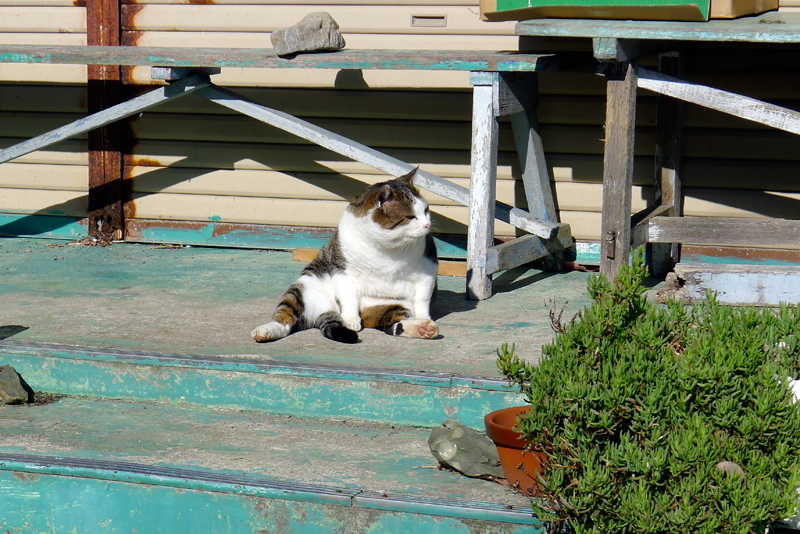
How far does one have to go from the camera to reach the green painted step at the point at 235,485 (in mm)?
2629

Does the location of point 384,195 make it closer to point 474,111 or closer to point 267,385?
point 474,111

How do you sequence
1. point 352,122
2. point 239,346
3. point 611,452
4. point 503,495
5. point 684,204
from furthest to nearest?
point 352,122, point 684,204, point 239,346, point 503,495, point 611,452

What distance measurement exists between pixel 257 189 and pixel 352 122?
848 mm

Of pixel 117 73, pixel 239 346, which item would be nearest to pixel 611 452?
pixel 239 346

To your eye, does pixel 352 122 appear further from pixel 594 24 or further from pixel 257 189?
pixel 594 24

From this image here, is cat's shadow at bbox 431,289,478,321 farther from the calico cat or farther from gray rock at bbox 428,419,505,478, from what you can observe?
gray rock at bbox 428,419,505,478

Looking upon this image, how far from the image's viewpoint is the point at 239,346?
391 cm

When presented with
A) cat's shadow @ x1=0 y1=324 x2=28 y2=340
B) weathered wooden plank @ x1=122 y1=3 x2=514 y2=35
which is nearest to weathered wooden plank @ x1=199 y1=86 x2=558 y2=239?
weathered wooden plank @ x1=122 y1=3 x2=514 y2=35

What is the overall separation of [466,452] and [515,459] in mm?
295

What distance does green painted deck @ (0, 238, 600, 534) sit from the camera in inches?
107

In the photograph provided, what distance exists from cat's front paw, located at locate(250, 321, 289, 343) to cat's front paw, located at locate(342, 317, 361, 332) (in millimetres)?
304

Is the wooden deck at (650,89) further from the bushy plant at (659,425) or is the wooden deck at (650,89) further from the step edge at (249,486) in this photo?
the step edge at (249,486)

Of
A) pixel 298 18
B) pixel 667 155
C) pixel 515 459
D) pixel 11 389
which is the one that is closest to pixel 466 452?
pixel 515 459

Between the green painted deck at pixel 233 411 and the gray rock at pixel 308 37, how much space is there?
4.54 ft
